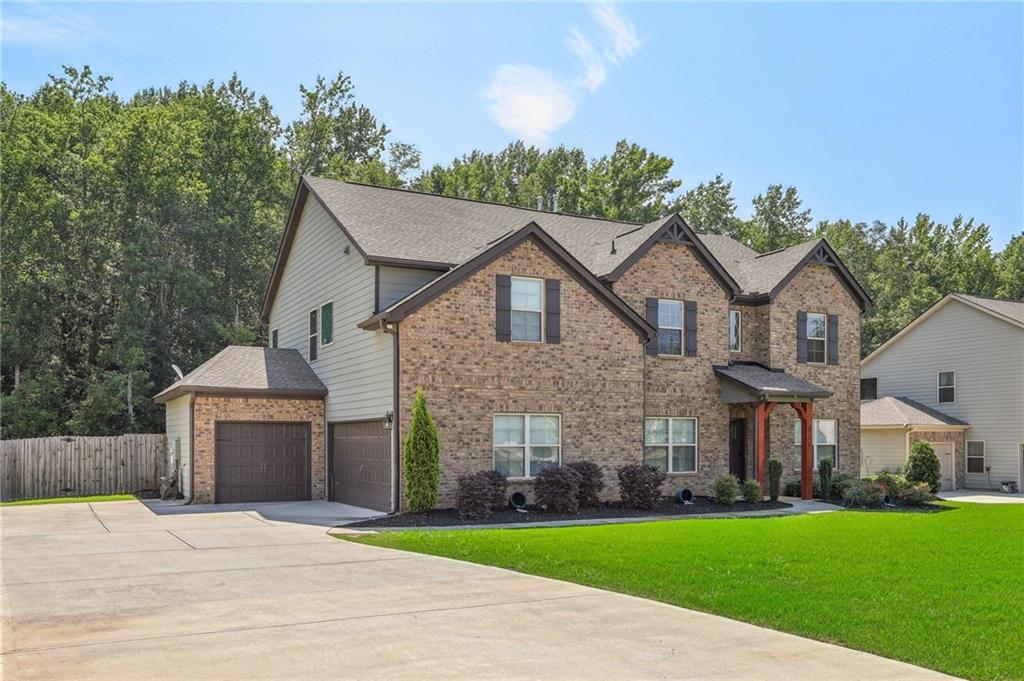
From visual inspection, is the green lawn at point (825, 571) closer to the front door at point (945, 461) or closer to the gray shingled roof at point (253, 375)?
the gray shingled roof at point (253, 375)

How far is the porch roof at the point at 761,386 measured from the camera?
76.3 feet

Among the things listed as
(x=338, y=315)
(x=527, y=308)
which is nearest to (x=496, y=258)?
(x=527, y=308)

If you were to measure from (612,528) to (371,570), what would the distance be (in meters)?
6.15

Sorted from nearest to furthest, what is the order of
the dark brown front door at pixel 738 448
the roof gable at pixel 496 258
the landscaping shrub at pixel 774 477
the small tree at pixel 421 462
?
the small tree at pixel 421 462 → the roof gable at pixel 496 258 → the landscaping shrub at pixel 774 477 → the dark brown front door at pixel 738 448

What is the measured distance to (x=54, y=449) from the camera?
26141mm

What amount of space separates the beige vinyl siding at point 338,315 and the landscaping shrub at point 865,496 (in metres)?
12.2

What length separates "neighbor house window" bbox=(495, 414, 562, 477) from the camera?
809 inches

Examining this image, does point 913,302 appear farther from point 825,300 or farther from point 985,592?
point 985,592

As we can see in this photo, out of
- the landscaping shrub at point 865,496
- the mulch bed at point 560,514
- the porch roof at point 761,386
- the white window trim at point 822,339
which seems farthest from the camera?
the white window trim at point 822,339

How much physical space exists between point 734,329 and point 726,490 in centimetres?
599

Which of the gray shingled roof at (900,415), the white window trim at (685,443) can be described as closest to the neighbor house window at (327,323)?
the white window trim at (685,443)

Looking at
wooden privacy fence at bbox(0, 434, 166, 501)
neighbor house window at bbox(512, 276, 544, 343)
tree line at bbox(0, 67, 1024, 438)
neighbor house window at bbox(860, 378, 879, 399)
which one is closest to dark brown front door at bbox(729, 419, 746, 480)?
neighbor house window at bbox(512, 276, 544, 343)

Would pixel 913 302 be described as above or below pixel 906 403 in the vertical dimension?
above

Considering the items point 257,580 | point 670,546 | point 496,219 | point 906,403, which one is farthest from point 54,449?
point 906,403
